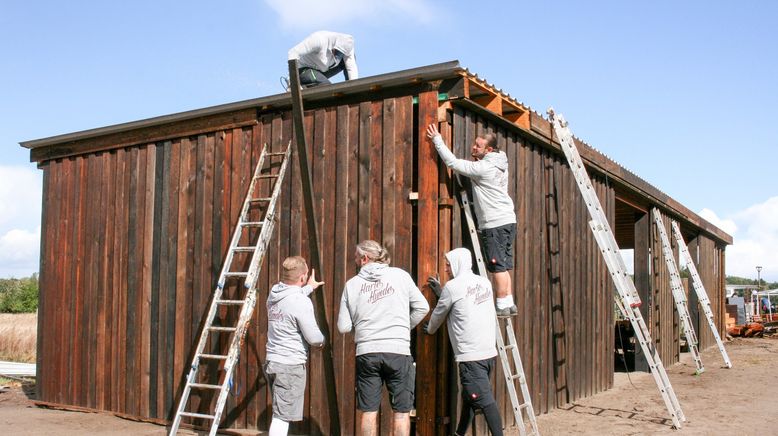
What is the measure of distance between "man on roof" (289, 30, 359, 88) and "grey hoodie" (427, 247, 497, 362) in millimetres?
3633

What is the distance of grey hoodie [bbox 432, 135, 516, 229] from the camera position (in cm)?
671

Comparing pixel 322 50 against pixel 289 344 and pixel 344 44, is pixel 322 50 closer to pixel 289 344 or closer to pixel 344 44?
pixel 344 44

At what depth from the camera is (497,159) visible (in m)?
6.90

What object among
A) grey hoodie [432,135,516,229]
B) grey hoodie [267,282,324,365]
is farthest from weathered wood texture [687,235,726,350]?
grey hoodie [267,282,324,365]

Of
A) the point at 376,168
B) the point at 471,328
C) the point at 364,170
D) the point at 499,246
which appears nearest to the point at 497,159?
Answer: the point at 499,246

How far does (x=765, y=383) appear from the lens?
11.2m

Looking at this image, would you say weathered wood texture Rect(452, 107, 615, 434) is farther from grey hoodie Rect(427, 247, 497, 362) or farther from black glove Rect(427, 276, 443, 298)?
grey hoodie Rect(427, 247, 497, 362)

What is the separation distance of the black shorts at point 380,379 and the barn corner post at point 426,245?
93 centimetres

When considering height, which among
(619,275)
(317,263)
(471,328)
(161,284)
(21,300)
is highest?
(317,263)

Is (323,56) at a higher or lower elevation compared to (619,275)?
higher

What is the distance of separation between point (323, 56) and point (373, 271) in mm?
3917

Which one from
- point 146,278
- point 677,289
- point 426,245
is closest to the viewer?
point 426,245

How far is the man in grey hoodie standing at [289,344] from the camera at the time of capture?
581cm

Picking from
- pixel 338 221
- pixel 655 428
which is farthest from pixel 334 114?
pixel 655 428
